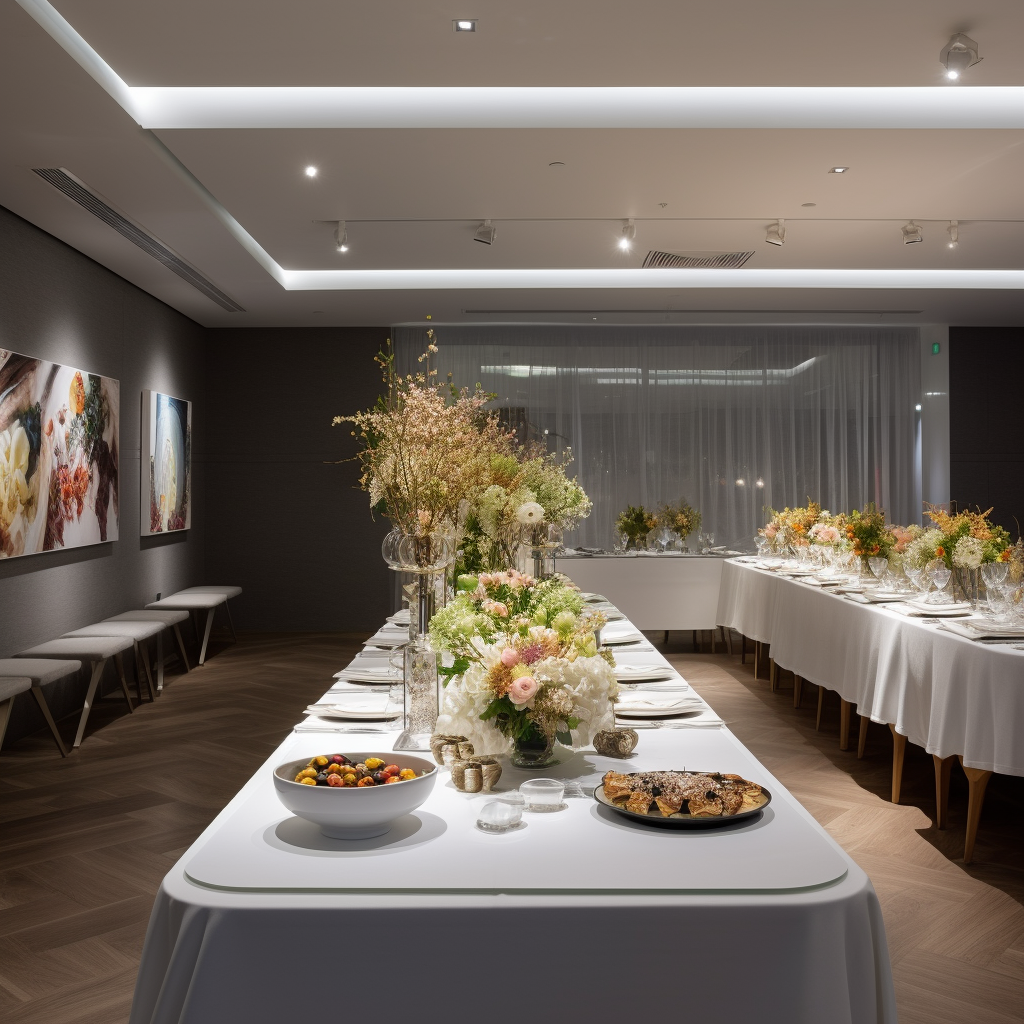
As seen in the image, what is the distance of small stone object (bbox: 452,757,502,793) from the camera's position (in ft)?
6.02

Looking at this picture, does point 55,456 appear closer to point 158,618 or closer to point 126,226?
point 158,618

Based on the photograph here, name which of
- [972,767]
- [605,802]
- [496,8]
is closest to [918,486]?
[972,767]

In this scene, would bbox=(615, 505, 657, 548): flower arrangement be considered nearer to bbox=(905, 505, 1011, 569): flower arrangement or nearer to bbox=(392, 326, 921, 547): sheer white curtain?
bbox=(392, 326, 921, 547): sheer white curtain

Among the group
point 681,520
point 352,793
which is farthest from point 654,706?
point 681,520

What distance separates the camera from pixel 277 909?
136 cm

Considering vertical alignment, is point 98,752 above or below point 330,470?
below

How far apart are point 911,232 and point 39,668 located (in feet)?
19.2

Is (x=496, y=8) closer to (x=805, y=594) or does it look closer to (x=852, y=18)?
(x=852, y=18)

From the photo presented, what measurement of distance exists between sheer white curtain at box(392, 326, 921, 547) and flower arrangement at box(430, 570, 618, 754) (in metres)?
8.00

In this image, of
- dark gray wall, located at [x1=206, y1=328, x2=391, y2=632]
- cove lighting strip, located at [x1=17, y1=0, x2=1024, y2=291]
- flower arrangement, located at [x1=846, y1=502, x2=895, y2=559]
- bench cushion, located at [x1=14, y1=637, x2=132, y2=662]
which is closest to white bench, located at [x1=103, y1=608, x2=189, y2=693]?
bench cushion, located at [x1=14, y1=637, x2=132, y2=662]

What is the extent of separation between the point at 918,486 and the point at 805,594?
207 inches

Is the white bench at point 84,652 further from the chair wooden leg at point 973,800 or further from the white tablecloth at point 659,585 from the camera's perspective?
the chair wooden leg at point 973,800

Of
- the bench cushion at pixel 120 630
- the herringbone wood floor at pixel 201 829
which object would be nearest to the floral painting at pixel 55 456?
the bench cushion at pixel 120 630

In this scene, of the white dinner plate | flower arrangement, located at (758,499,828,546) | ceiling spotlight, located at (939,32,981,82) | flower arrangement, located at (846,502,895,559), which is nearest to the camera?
the white dinner plate
